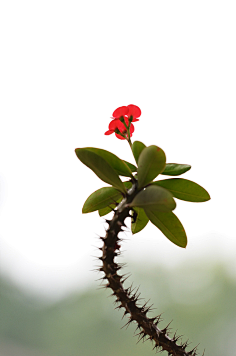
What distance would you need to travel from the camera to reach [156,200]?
61 cm

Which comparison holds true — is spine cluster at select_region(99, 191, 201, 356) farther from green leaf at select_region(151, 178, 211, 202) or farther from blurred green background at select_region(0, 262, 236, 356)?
blurred green background at select_region(0, 262, 236, 356)

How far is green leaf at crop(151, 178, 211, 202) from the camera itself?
2.62ft

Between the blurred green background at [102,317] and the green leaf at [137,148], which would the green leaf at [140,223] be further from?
the blurred green background at [102,317]

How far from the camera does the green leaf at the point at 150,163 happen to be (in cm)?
70

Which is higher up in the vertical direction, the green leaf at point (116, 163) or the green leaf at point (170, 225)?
the green leaf at point (116, 163)

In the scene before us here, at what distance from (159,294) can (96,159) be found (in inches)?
490

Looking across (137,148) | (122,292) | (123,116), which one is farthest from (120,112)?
(122,292)

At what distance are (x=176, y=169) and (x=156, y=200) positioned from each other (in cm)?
23

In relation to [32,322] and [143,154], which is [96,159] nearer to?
[143,154]

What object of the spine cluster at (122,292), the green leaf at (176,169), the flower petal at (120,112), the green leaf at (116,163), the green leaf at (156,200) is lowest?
the spine cluster at (122,292)

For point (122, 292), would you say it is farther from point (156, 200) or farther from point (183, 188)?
point (183, 188)

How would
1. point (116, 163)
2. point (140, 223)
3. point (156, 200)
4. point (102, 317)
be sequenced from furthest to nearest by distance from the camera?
point (102, 317)
point (140, 223)
point (116, 163)
point (156, 200)

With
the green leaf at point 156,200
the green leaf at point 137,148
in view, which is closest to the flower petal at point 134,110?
the green leaf at point 137,148

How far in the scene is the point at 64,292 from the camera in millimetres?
11430
